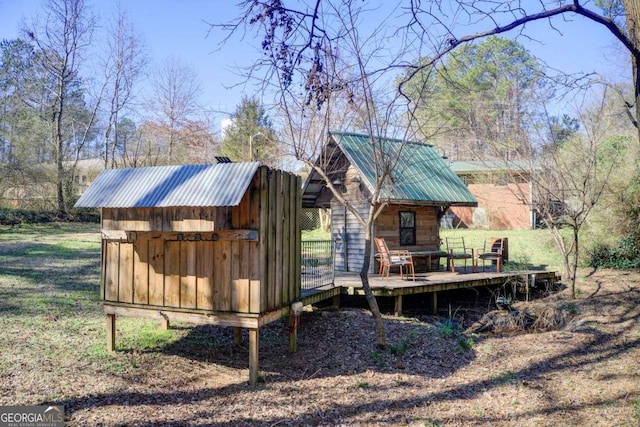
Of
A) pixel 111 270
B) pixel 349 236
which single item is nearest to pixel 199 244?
pixel 111 270

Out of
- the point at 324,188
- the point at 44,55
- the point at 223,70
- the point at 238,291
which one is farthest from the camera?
the point at 44,55

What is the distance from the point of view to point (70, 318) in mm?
9070

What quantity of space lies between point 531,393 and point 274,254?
13.2 ft

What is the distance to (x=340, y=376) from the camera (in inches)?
278

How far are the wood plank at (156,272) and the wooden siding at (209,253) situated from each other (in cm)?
2

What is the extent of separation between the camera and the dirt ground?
552 cm

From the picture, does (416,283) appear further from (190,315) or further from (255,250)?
(190,315)

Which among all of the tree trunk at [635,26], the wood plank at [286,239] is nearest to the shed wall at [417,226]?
the wood plank at [286,239]

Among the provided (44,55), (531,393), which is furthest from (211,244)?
(44,55)

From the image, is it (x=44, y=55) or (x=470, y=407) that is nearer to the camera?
(x=470, y=407)

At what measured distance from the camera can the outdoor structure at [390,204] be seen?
13734 mm

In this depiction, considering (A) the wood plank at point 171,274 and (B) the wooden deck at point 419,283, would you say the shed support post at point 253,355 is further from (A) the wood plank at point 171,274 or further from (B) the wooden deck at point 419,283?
(B) the wooden deck at point 419,283

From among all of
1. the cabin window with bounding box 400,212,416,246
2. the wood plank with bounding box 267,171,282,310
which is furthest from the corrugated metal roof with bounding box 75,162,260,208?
the cabin window with bounding box 400,212,416,246

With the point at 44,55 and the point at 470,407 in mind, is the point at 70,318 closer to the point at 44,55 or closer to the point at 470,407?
the point at 470,407
